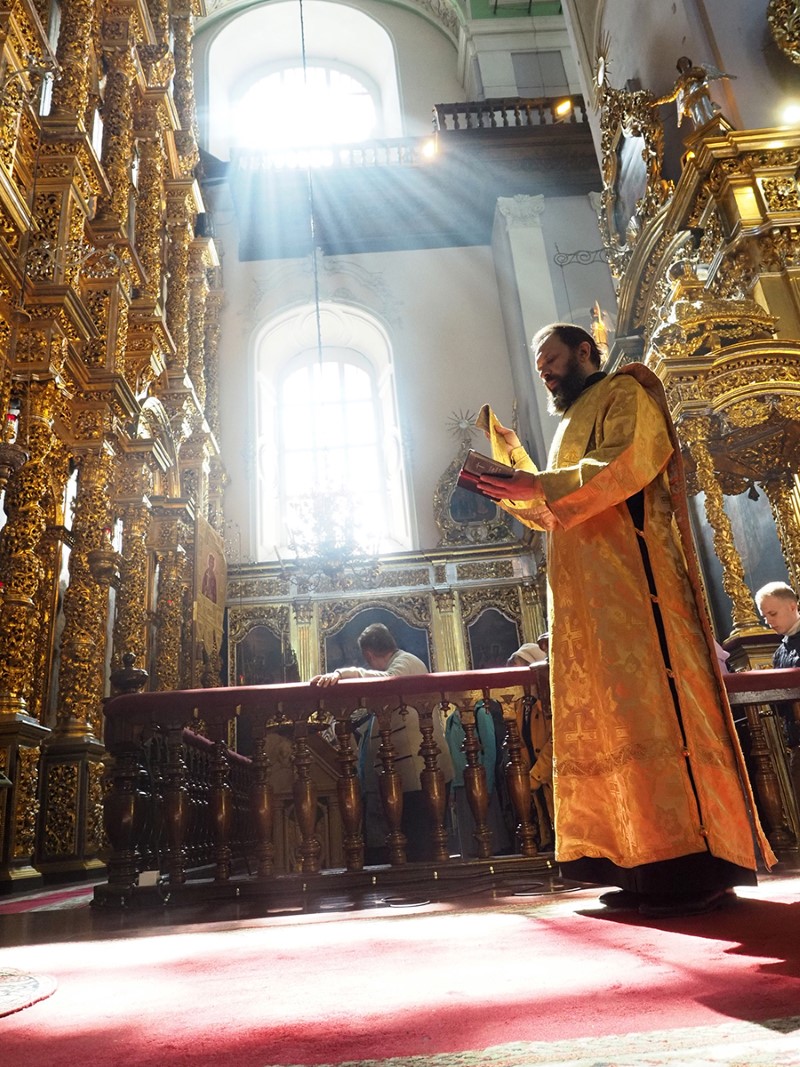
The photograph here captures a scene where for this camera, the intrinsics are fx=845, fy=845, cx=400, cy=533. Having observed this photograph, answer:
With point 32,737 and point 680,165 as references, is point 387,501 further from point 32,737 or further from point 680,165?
point 32,737

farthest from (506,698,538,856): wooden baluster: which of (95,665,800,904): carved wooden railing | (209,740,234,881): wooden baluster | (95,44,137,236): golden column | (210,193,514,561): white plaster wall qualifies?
(210,193,514,561): white plaster wall

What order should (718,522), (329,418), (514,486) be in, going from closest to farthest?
1. (514,486)
2. (718,522)
3. (329,418)

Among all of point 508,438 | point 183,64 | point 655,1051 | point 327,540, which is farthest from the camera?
point 183,64

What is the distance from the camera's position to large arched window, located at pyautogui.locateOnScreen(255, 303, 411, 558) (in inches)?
564

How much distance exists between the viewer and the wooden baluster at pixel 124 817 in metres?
3.55

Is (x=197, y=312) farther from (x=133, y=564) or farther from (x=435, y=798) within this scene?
(x=435, y=798)

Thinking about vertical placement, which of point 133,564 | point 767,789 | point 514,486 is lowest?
point 767,789

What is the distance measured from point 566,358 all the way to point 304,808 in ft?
6.85

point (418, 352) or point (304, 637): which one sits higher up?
point (418, 352)

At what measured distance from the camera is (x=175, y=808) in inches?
144

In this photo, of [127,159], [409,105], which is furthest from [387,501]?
[409,105]

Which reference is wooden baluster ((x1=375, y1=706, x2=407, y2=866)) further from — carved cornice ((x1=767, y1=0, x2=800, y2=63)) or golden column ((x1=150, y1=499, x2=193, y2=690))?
carved cornice ((x1=767, y1=0, x2=800, y2=63))

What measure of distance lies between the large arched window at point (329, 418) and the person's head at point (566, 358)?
10.7 m

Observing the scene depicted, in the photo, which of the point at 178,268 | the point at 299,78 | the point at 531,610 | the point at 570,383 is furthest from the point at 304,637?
the point at 299,78
